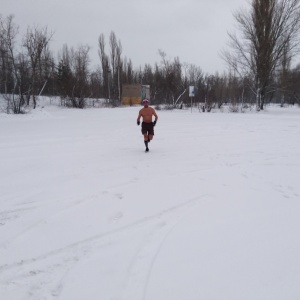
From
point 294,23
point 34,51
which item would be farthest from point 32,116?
point 294,23

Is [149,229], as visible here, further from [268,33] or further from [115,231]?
[268,33]

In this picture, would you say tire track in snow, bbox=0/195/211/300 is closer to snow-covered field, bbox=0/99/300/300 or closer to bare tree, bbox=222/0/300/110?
snow-covered field, bbox=0/99/300/300

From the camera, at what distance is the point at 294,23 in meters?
26.9

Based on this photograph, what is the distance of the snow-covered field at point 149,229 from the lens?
2.67 metres

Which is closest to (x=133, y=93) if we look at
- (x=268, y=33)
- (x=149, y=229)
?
(x=268, y=33)

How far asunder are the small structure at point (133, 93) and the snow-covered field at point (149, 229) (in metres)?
35.5

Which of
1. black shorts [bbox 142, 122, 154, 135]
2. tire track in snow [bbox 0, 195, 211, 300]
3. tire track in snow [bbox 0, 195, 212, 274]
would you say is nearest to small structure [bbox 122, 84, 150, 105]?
black shorts [bbox 142, 122, 154, 135]

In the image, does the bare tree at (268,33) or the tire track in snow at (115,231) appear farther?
the bare tree at (268,33)

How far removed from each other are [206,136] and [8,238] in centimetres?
1014

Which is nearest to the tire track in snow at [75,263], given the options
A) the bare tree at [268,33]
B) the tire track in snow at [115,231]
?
the tire track in snow at [115,231]

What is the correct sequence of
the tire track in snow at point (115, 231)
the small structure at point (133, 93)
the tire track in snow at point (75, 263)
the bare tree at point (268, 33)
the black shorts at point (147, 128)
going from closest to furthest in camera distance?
1. the tire track in snow at point (75, 263)
2. the tire track in snow at point (115, 231)
3. the black shorts at point (147, 128)
4. the bare tree at point (268, 33)
5. the small structure at point (133, 93)

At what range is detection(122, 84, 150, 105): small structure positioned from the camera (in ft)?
139

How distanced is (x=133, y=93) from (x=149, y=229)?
133ft

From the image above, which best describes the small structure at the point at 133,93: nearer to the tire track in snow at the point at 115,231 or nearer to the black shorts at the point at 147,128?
the black shorts at the point at 147,128
